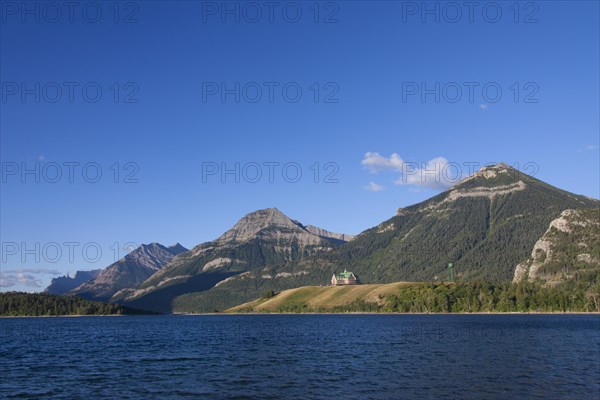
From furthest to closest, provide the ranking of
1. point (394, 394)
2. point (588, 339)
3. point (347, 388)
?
point (588, 339), point (347, 388), point (394, 394)

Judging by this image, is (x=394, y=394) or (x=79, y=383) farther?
(x=79, y=383)

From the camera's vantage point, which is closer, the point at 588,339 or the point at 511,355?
the point at 511,355

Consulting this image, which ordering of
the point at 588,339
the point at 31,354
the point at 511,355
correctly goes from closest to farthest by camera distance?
1. the point at 511,355
2. the point at 31,354
3. the point at 588,339

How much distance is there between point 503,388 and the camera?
67188 millimetres

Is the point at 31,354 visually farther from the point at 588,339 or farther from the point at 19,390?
the point at 588,339

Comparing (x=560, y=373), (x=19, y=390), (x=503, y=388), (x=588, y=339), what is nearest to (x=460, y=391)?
(x=503, y=388)

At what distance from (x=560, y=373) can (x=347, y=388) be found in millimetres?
34269

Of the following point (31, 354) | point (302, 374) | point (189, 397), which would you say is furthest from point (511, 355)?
point (31, 354)

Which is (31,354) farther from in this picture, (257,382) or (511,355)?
(511,355)

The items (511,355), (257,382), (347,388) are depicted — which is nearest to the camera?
(347,388)

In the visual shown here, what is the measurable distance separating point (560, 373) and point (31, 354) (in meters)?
116

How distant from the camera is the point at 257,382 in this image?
7675 centimetres

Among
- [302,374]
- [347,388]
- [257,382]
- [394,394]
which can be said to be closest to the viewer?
[394,394]

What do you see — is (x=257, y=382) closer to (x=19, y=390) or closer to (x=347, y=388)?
(x=347, y=388)
